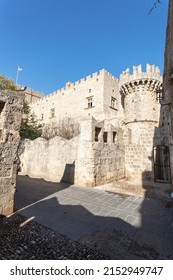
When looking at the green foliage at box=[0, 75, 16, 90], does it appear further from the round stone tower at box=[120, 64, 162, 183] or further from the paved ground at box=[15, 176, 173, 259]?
the paved ground at box=[15, 176, 173, 259]

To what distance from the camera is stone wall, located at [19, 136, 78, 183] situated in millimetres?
8383

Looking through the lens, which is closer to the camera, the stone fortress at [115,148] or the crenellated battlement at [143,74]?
the stone fortress at [115,148]

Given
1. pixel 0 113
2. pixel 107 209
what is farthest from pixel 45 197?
pixel 0 113

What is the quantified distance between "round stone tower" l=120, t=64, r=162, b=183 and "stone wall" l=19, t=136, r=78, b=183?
4.45 m

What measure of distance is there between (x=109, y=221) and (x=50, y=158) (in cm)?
658

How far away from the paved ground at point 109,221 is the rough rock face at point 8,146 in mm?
642

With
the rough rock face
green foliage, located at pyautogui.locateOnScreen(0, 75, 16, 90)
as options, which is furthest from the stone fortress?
green foliage, located at pyautogui.locateOnScreen(0, 75, 16, 90)

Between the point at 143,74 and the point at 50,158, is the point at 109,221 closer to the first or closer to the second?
the point at 50,158

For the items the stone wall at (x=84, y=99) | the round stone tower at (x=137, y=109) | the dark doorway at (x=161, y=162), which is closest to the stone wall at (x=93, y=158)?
the round stone tower at (x=137, y=109)

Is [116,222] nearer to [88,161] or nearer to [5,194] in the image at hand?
[5,194]

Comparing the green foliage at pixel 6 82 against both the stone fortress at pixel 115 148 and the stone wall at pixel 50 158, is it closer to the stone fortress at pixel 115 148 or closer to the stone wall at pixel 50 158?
the stone wall at pixel 50 158

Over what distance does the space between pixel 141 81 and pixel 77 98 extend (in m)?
10.0

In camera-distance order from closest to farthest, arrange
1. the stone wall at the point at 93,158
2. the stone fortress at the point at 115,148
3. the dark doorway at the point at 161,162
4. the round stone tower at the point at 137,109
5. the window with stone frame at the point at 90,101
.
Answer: the stone wall at the point at 93,158 → the stone fortress at the point at 115,148 → the round stone tower at the point at 137,109 → the dark doorway at the point at 161,162 → the window with stone frame at the point at 90,101

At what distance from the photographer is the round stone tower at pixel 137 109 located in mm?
10227
